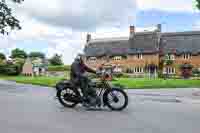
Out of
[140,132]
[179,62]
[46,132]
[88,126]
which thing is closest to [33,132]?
[46,132]

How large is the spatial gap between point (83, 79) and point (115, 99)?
118cm

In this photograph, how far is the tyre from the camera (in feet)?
41.1

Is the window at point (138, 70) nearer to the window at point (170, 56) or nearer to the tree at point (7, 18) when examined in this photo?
the window at point (170, 56)

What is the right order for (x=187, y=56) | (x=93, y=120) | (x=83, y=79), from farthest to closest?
(x=187, y=56), (x=83, y=79), (x=93, y=120)

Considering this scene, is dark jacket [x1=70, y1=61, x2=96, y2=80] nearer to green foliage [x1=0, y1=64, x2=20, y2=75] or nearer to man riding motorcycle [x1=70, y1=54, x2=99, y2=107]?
man riding motorcycle [x1=70, y1=54, x2=99, y2=107]

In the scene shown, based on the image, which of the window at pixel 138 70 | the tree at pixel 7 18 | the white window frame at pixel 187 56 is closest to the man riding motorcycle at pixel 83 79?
the tree at pixel 7 18

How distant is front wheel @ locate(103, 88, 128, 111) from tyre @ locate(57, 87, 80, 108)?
0.98 meters

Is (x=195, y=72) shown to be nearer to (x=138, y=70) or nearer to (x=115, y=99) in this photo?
(x=138, y=70)

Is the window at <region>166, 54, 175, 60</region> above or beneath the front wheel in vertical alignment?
above

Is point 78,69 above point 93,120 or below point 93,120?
above

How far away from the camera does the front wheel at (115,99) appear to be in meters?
12.0

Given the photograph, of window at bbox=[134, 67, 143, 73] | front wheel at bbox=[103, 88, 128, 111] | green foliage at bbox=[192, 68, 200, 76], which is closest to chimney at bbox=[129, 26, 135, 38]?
window at bbox=[134, 67, 143, 73]

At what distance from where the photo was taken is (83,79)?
12.2 m

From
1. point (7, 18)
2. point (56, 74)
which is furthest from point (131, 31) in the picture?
point (7, 18)
